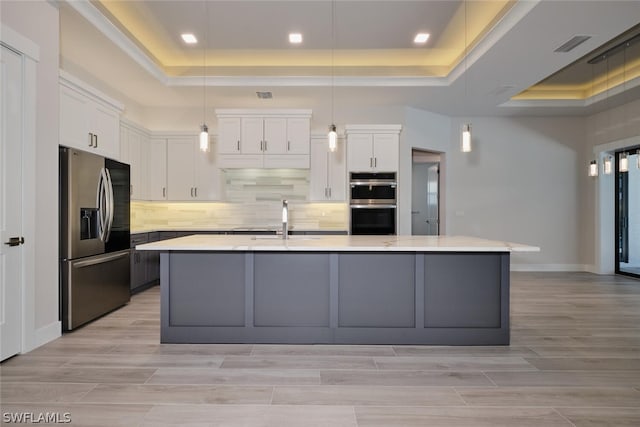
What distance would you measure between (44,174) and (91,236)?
0.81 m

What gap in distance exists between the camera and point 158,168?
20.6ft

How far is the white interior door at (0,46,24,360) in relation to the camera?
2.86 metres

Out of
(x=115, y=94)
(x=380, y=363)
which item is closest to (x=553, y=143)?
(x=380, y=363)

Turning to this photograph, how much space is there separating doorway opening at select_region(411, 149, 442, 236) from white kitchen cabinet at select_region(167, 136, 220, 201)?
370 cm

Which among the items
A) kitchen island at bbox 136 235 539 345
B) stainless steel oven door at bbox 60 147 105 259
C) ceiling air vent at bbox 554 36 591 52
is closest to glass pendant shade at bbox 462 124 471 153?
kitchen island at bbox 136 235 539 345

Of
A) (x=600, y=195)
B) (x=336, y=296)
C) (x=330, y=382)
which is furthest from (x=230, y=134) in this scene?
(x=600, y=195)

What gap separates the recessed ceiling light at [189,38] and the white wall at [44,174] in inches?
58.7

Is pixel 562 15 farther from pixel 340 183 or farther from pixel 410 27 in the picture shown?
pixel 340 183

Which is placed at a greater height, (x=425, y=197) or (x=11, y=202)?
(x=425, y=197)

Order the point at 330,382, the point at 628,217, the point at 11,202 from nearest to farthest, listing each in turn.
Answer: the point at 330,382, the point at 11,202, the point at 628,217

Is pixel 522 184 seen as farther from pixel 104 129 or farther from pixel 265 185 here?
pixel 104 129

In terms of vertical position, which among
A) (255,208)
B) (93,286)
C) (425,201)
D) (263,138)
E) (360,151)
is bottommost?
(93,286)

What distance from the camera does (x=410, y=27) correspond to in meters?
4.50

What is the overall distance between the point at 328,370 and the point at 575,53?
14.3ft
